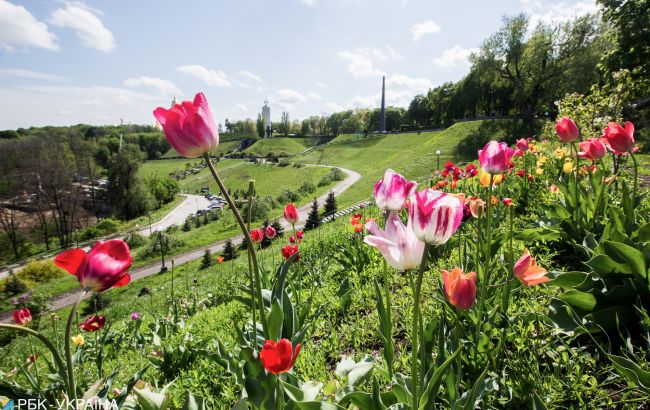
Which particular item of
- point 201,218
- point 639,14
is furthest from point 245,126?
point 639,14

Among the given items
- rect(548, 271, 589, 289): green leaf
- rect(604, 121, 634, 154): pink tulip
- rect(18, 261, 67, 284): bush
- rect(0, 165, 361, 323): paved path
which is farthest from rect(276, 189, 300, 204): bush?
rect(548, 271, 589, 289): green leaf

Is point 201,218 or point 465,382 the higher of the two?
point 465,382

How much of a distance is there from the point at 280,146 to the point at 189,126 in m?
91.0

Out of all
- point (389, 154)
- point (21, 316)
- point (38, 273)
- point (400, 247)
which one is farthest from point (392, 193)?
point (389, 154)

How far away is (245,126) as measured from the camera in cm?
12488

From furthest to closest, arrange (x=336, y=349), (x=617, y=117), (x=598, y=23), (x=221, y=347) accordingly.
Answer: (x=598, y=23)
(x=617, y=117)
(x=336, y=349)
(x=221, y=347)

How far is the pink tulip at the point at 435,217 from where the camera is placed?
3.27ft

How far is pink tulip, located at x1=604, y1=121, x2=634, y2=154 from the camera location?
243 cm

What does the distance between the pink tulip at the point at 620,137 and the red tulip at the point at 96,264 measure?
10.3 feet

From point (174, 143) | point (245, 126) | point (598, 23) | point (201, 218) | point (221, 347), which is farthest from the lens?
point (245, 126)

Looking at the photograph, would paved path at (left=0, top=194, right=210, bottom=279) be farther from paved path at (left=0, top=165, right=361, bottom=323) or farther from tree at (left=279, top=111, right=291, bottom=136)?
tree at (left=279, top=111, right=291, bottom=136)

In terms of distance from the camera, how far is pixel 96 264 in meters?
1.09

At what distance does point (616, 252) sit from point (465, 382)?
111 centimetres

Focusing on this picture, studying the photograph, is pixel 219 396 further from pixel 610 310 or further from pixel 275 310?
pixel 610 310
